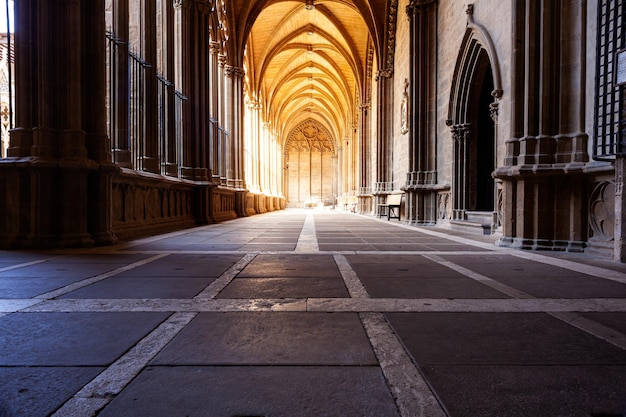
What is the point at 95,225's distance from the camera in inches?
241

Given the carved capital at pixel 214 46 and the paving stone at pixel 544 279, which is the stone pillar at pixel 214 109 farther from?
the paving stone at pixel 544 279

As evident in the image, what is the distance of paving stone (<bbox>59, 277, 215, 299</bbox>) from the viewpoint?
2.84 metres

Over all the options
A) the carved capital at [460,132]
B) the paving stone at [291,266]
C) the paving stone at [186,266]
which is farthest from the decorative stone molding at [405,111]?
the paving stone at [186,266]

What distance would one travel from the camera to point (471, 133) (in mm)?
10773

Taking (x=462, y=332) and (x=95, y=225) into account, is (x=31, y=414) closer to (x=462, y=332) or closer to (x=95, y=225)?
(x=462, y=332)

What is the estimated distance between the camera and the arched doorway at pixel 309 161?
56562mm

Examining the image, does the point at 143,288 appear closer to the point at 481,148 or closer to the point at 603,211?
the point at 603,211

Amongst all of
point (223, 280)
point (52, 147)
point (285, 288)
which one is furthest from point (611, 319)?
point (52, 147)

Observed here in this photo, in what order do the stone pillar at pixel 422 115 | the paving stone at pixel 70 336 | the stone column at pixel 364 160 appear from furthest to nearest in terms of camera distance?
the stone column at pixel 364 160
the stone pillar at pixel 422 115
the paving stone at pixel 70 336

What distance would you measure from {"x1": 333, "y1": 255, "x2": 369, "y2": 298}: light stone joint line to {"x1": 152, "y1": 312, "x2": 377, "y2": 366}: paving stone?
21.6 inches

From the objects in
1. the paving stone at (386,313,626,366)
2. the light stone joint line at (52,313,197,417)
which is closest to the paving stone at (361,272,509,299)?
the paving stone at (386,313,626,366)

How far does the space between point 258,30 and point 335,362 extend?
91.5 ft

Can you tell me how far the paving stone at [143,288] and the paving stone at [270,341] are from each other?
0.69 metres

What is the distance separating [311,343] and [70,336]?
3.89ft
